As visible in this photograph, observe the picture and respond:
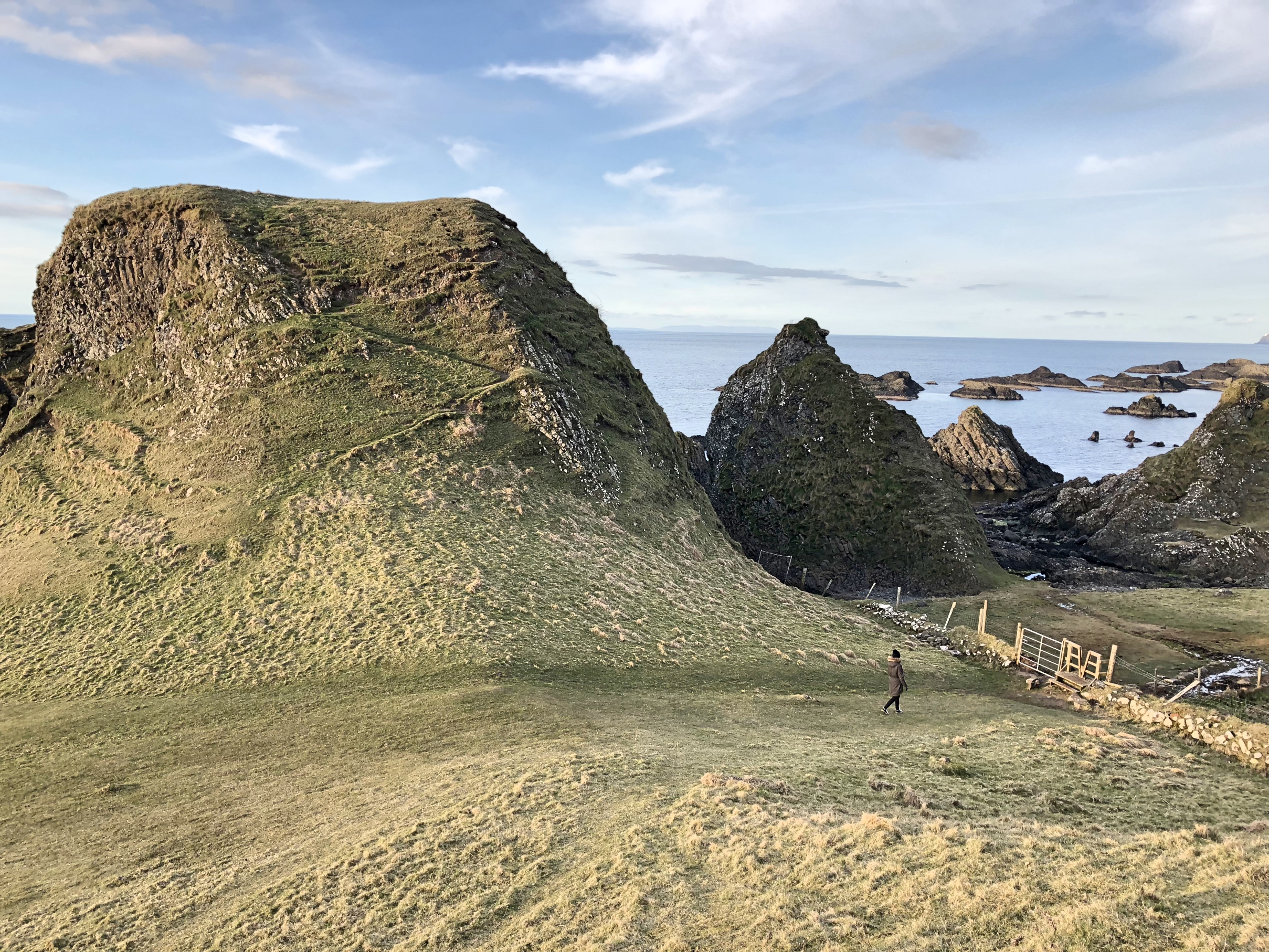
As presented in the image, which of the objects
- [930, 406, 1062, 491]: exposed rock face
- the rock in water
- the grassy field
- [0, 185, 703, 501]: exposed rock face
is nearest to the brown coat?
the grassy field

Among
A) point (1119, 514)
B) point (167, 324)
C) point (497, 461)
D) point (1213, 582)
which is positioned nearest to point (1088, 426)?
point (1119, 514)

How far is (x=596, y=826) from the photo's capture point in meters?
16.4

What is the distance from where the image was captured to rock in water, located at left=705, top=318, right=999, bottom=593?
5275 cm

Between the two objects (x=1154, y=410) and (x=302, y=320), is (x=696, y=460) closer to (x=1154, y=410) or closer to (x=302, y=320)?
(x=302, y=320)

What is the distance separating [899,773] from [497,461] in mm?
28118

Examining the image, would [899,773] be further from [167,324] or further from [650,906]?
[167,324]

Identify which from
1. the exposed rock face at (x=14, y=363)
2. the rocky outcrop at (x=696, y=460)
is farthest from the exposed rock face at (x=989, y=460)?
the exposed rock face at (x=14, y=363)

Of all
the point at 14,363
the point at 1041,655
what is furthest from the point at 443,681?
the point at 14,363

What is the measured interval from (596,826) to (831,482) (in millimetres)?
45204

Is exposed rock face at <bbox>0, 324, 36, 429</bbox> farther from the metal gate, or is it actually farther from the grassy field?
the metal gate

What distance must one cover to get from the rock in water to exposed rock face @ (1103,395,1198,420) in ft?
499

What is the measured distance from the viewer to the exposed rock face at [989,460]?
97.5 meters

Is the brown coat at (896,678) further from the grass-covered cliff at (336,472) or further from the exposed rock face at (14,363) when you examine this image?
the exposed rock face at (14,363)

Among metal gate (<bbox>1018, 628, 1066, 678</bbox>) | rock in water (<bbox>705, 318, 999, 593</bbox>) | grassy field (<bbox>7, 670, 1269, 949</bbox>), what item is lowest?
grassy field (<bbox>7, 670, 1269, 949</bbox>)
